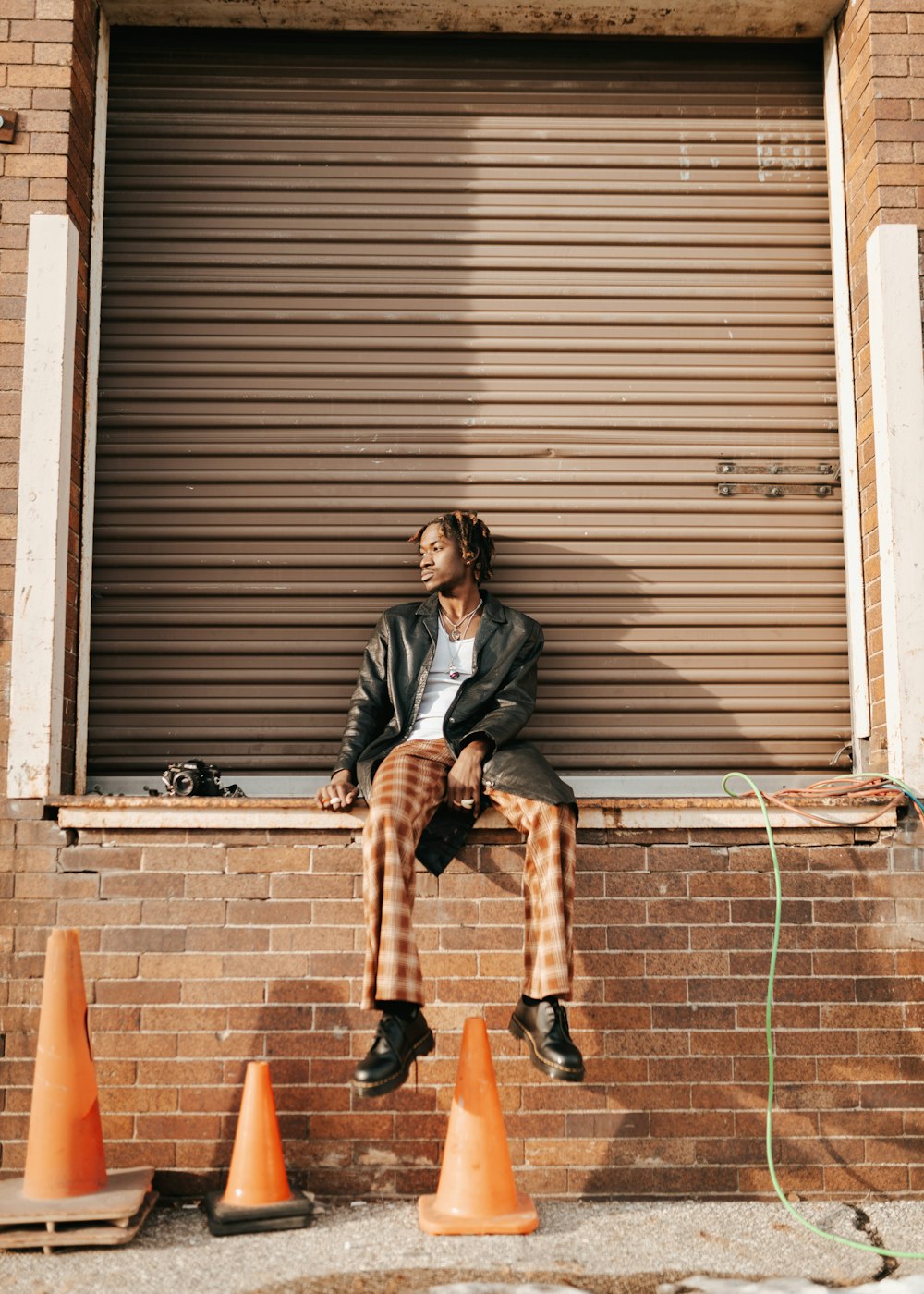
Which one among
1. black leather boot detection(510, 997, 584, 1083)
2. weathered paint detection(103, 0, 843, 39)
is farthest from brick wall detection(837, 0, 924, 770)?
black leather boot detection(510, 997, 584, 1083)

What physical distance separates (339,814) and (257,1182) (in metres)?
1.36

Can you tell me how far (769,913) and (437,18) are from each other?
178 inches

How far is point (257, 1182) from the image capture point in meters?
4.12

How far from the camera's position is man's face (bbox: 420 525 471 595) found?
5.09 metres

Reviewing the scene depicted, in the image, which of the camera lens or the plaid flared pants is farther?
the camera lens

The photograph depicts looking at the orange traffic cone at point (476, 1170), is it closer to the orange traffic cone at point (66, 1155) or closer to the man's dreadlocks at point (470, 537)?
the orange traffic cone at point (66, 1155)

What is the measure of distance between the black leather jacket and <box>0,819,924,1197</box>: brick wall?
0.96 feet

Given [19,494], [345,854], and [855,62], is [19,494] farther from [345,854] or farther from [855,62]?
[855,62]

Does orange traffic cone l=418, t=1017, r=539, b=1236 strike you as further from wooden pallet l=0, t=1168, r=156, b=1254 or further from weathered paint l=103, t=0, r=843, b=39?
weathered paint l=103, t=0, r=843, b=39

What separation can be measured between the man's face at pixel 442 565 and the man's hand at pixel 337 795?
0.97m

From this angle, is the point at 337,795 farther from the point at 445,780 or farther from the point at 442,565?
the point at 442,565

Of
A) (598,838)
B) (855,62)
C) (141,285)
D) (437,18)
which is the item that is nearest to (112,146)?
(141,285)

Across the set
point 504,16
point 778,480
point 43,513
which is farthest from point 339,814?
point 504,16

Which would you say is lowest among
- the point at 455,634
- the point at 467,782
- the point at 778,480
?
the point at 467,782
